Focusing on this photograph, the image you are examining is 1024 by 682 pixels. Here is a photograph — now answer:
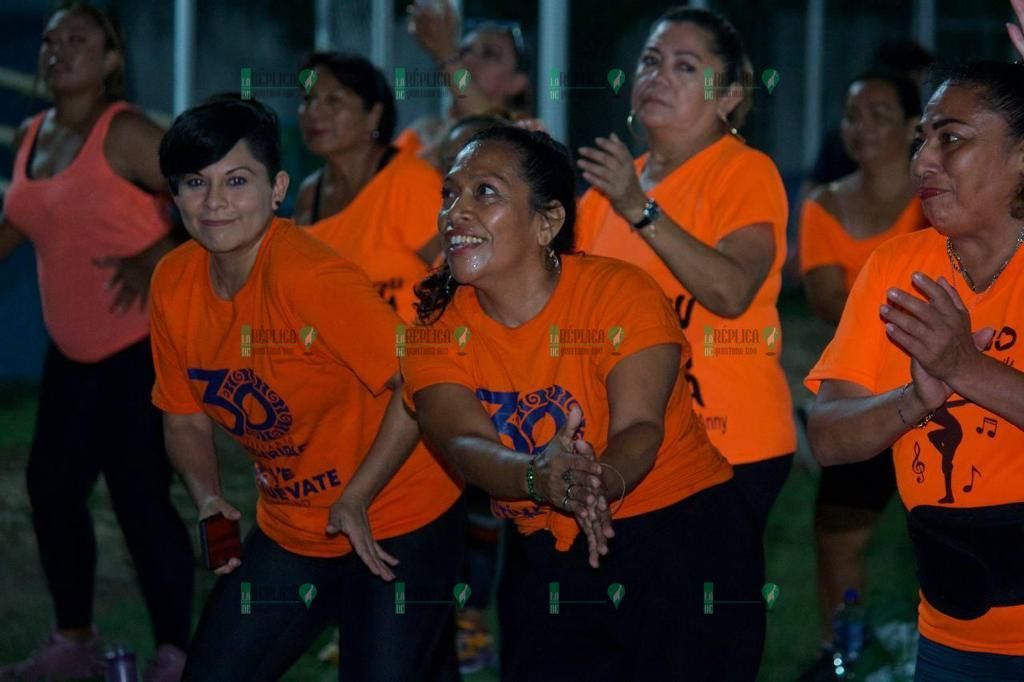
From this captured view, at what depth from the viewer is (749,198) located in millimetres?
3812

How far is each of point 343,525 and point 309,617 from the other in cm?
26

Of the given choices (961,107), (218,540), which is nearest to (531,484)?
(218,540)

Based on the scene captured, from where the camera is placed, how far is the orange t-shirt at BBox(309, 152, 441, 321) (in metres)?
4.67

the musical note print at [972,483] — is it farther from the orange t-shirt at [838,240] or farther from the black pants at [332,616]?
the orange t-shirt at [838,240]

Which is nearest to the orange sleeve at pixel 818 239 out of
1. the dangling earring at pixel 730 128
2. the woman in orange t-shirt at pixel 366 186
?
the dangling earring at pixel 730 128

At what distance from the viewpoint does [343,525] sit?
125 inches

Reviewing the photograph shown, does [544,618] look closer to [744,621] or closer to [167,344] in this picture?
[744,621]

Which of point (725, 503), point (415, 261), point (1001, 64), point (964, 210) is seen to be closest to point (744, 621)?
point (725, 503)

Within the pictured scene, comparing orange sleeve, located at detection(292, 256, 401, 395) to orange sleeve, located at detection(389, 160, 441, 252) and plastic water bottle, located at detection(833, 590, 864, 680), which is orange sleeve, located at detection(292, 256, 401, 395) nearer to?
orange sleeve, located at detection(389, 160, 441, 252)

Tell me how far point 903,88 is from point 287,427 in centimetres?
268

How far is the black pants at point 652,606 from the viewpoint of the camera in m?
2.99

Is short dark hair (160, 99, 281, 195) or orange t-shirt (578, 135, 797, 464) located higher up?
short dark hair (160, 99, 281, 195)

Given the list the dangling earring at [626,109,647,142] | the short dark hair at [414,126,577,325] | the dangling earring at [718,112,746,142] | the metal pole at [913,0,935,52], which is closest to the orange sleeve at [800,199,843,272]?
the dangling earring at [626,109,647,142]

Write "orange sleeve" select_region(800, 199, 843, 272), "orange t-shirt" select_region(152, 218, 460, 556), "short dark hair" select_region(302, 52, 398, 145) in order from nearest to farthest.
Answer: "orange t-shirt" select_region(152, 218, 460, 556), "short dark hair" select_region(302, 52, 398, 145), "orange sleeve" select_region(800, 199, 843, 272)
